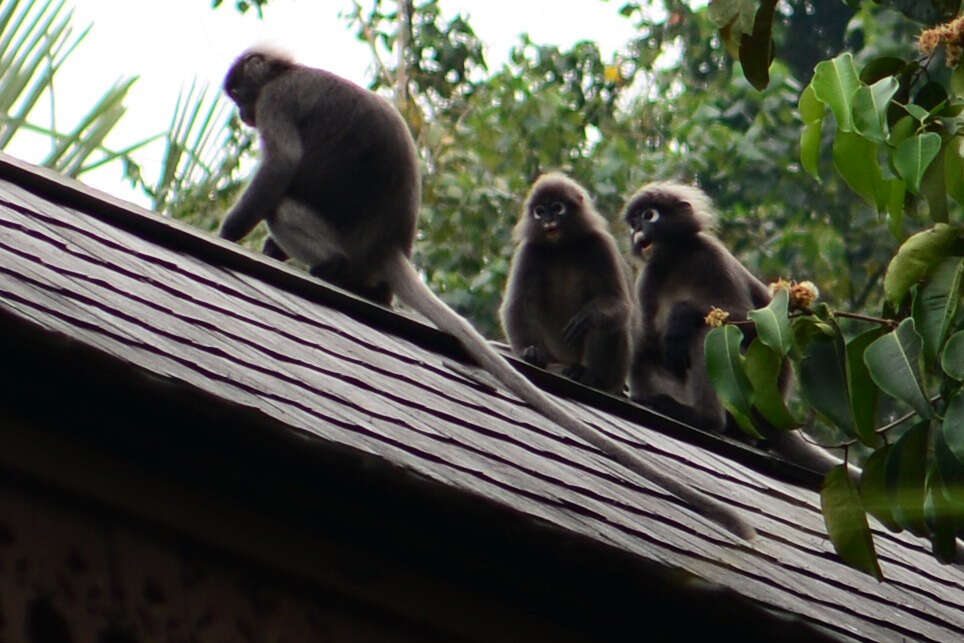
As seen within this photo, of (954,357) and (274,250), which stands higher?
(954,357)

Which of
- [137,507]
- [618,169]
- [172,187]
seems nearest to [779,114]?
[618,169]

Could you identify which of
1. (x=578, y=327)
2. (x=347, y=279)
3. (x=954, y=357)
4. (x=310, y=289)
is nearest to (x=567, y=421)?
(x=310, y=289)

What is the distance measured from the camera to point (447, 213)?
11109 mm

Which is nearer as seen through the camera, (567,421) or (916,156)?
(916,156)

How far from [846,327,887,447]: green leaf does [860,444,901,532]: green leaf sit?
0.14 ft

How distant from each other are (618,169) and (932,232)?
8543mm

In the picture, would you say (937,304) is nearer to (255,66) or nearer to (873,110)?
(873,110)

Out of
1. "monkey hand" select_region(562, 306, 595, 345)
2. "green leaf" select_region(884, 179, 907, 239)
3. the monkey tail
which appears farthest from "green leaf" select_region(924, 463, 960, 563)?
"monkey hand" select_region(562, 306, 595, 345)

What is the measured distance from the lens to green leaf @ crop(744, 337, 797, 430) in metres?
3.07

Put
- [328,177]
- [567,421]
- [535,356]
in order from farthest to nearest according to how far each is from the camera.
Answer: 1. [535,356]
2. [328,177]
3. [567,421]

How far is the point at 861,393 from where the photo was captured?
295cm

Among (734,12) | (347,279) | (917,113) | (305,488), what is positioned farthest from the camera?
(347,279)

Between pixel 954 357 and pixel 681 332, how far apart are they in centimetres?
464

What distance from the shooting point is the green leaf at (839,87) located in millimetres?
2975
